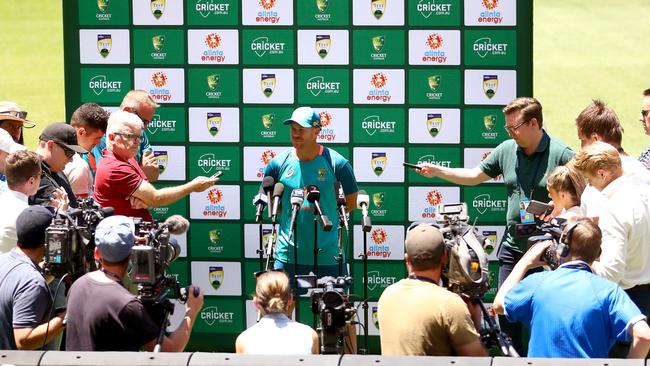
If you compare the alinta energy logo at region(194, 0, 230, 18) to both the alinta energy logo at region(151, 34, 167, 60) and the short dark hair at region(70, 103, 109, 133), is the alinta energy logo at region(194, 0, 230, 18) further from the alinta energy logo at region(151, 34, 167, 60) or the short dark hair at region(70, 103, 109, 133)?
the short dark hair at region(70, 103, 109, 133)

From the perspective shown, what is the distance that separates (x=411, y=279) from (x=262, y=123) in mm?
3900

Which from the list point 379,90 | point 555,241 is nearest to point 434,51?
point 379,90

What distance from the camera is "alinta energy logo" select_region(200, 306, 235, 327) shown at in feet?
29.0

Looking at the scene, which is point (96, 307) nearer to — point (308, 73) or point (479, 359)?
point (479, 359)

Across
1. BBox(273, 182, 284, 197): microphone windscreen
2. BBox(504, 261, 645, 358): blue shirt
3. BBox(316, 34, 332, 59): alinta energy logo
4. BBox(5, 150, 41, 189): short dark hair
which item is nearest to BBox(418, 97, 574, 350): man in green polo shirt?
BBox(273, 182, 284, 197): microphone windscreen

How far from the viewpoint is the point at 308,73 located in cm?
859

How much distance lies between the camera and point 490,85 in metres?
8.50

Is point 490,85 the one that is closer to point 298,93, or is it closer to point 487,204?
point 487,204

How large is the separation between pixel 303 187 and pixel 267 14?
1.74 meters

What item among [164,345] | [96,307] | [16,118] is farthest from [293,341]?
[16,118]

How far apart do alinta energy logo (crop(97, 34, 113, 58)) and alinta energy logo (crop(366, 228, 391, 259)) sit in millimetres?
2462

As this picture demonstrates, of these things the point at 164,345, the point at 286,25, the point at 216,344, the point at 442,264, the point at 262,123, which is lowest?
the point at 216,344

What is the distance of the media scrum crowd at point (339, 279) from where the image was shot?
4848mm

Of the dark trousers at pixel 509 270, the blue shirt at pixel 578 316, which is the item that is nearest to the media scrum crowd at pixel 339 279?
the blue shirt at pixel 578 316
